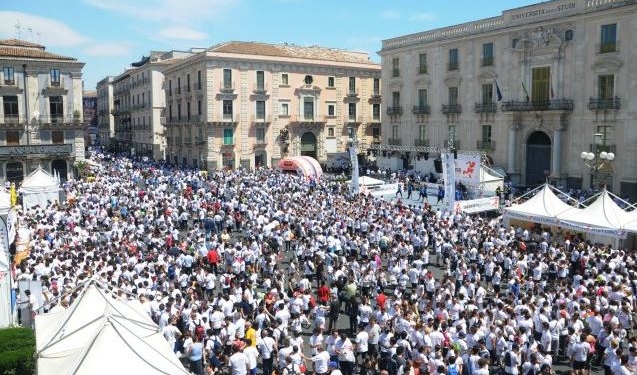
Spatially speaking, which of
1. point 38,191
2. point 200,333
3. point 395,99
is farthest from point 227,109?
point 200,333

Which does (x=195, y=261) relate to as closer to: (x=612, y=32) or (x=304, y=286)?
(x=304, y=286)

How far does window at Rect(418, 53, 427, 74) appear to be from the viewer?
4475 centimetres

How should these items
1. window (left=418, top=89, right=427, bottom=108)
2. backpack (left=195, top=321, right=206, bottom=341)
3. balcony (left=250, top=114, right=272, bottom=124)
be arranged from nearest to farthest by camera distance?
backpack (left=195, top=321, right=206, bottom=341) → window (left=418, top=89, right=427, bottom=108) → balcony (left=250, top=114, right=272, bottom=124)

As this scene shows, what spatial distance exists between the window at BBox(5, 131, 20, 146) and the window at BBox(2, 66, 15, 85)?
388 centimetres

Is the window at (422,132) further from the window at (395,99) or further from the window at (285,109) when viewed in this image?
the window at (285,109)

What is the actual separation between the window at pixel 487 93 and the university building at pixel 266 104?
18286 millimetres

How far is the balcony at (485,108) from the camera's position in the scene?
129 ft

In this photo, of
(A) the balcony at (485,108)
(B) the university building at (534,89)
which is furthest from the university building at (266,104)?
(A) the balcony at (485,108)

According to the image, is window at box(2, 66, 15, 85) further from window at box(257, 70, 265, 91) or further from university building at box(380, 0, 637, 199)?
university building at box(380, 0, 637, 199)

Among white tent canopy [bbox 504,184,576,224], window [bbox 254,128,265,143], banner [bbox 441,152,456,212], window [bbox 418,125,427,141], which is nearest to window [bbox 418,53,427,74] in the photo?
window [bbox 418,125,427,141]

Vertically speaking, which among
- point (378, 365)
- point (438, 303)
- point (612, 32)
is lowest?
point (378, 365)

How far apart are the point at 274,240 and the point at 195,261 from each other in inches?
128

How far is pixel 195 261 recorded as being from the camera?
18375 millimetres

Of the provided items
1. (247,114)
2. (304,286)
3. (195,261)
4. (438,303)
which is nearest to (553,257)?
(438,303)
